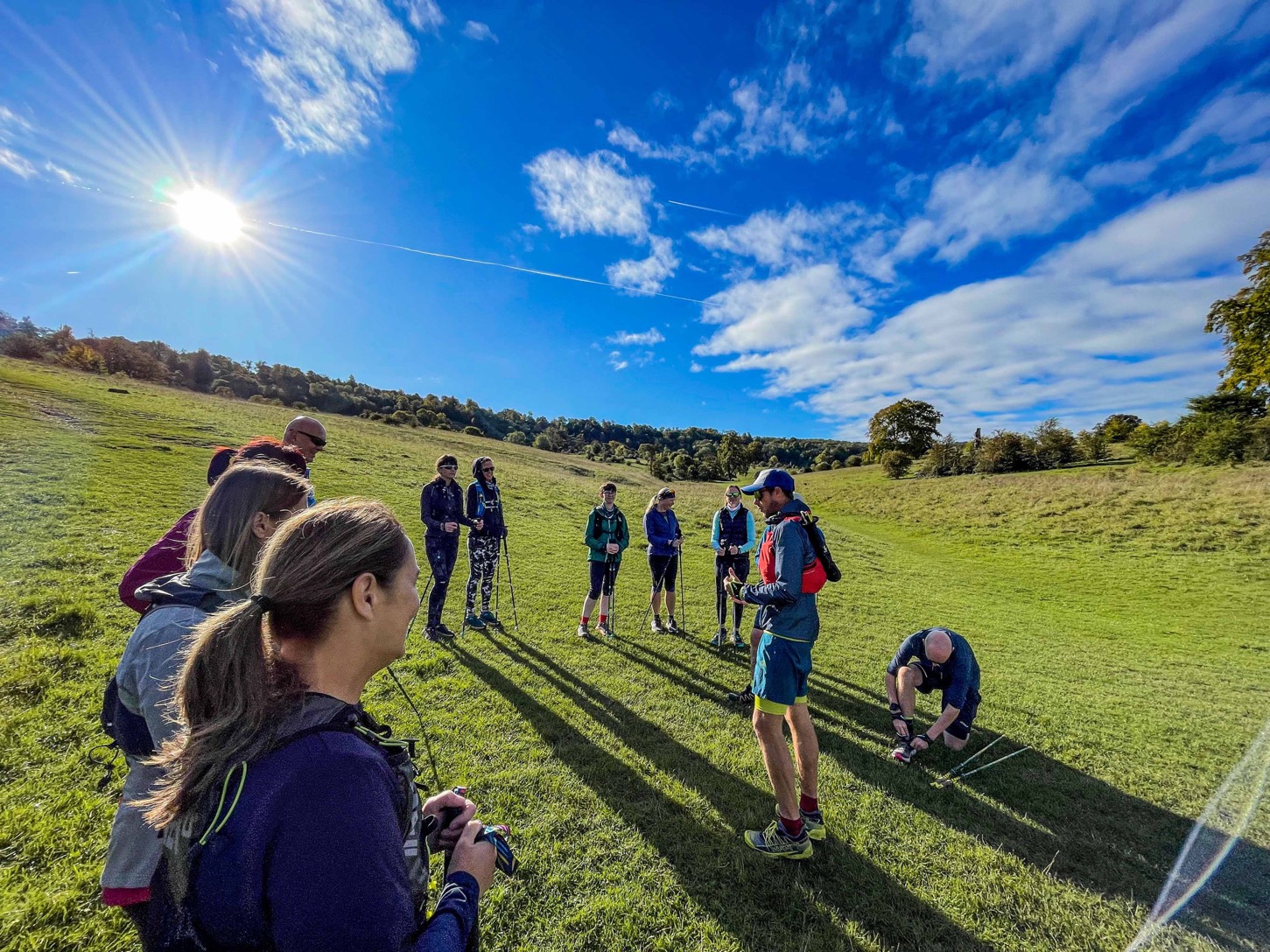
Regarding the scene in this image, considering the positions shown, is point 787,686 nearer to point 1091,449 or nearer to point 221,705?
point 221,705

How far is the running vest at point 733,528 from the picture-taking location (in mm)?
8148

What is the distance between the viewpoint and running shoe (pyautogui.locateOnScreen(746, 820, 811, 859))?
3717 millimetres

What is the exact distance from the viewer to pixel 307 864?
0.98 m

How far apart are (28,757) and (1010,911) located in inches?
317

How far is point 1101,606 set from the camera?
14859mm

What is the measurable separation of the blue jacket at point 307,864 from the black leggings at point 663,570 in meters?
7.37

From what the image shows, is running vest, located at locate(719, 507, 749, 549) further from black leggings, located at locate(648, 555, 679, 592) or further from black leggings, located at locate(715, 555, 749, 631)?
black leggings, located at locate(648, 555, 679, 592)

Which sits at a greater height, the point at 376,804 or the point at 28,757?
the point at 376,804

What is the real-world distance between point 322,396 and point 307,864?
258 ft

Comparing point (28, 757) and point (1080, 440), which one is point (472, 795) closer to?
point (28, 757)

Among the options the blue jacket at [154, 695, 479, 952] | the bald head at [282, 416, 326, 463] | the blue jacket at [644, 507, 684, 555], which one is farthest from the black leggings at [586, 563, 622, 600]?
the blue jacket at [154, 695, 479, 952]

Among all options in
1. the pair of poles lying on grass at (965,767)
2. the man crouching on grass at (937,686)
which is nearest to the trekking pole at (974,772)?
the pair of poles lying on grass at (965,767)

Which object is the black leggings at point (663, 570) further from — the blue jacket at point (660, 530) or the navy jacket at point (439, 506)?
the navy jacket at point (439, 506)

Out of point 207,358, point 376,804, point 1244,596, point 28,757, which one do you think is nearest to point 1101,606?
point 1244,596
